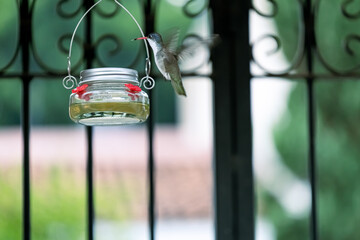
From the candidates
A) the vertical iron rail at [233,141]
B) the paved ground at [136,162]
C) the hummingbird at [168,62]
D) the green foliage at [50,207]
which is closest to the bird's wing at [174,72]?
the hummingbird at [168,62]

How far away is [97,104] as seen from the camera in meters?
1.42

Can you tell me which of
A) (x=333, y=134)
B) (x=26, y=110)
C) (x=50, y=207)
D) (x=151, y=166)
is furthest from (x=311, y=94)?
(x=50, y=207)

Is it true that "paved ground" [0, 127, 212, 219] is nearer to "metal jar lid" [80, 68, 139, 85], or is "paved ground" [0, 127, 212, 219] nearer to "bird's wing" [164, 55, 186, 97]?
"bird's wing" [164, 55, 186, 97]

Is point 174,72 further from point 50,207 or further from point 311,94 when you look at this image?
point 50,207

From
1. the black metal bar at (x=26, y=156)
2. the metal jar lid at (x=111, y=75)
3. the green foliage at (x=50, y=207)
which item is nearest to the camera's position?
the metal jar lid at (x=111, y=75)

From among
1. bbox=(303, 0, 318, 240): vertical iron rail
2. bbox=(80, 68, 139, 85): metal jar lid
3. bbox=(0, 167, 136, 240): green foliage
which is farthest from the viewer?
bbox=(0, 167, 136, 240): green foliage

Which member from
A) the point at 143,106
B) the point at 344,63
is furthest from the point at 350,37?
the point at 344,63

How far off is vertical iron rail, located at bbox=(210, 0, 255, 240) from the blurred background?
0.12ft

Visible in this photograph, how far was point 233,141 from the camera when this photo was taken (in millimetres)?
1865

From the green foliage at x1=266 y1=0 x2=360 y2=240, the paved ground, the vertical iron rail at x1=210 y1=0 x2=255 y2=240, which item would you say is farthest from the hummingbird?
the paved ground

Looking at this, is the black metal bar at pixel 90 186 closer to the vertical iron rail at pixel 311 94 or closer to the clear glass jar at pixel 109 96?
the clear glass jar at pixel 109 96

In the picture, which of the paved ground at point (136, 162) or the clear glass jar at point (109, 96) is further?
the paved ground at point (136, 162)

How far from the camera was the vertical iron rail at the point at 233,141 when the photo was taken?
1.85 metres

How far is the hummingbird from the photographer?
157 cm
